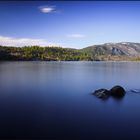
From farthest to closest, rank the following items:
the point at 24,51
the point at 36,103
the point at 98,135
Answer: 1. the point at 24,51
2. the point at 36,103
3. the point at 98,135

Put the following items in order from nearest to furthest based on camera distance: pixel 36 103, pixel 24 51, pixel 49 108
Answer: pixel 49 108 < pixel 36 103 < pixel 24 51

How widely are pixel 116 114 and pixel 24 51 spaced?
14235cm

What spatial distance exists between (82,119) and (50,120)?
82.4 inches

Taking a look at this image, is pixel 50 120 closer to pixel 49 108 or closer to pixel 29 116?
pixel 29 116

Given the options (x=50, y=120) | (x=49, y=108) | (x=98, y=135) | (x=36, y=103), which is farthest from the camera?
(x=36, y=103)

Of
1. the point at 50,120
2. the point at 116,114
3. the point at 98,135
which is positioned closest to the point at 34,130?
the point at 50,120

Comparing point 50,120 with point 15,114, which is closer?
point 50,120

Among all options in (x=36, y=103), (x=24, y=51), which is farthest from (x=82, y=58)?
(x=36, y=103)

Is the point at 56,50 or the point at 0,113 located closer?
the point at 0,113

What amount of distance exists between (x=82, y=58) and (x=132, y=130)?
166 meters

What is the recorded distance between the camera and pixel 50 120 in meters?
13.1

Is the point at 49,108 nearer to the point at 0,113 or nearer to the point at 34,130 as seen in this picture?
the point at 0,113

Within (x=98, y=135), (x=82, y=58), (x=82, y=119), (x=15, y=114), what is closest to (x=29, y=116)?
(x=15, y=114)

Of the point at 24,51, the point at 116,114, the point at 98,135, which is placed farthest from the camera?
the point at 24,51
